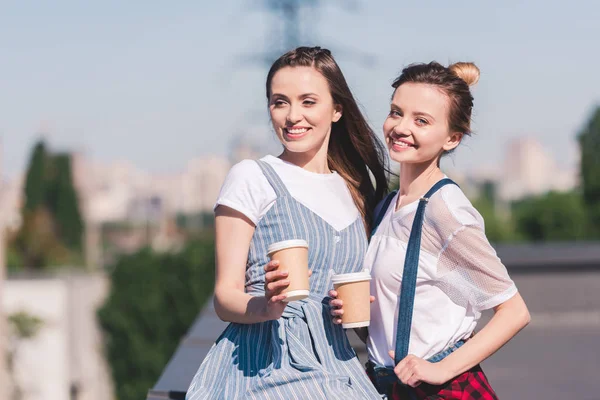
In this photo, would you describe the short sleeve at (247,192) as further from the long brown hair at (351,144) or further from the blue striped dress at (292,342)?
the long brown hair at (351,144)

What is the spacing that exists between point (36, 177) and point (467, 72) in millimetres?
51196

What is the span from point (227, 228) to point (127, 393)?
22.0 metres

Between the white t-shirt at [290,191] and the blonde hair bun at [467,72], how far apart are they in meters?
0.49

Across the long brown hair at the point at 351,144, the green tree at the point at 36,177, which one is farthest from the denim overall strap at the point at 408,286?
the green tree at the point at 36,177

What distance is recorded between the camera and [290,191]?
2.62 meters

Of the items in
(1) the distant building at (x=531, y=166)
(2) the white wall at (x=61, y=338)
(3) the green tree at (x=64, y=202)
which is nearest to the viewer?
(2) the white wall at (x=61, y=338)

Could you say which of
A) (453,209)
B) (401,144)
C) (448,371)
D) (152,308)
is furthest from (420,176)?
(152,308)

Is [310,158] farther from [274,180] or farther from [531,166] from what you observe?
[531,166]

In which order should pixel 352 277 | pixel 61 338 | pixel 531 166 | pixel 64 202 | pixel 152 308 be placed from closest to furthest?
pixel 352 277 → pixel 152 308 → pixel 61 338 → pixel 64 202 → pixel 531 166

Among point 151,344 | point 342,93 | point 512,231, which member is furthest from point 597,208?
point 342,93

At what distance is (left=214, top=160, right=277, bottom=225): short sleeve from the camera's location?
2535 millimetres

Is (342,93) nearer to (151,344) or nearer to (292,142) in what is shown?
(292,142)

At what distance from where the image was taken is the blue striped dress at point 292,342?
8.01 ft

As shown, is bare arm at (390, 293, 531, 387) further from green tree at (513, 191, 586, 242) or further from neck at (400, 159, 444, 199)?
green tree at (513, 191, 586, 242)
